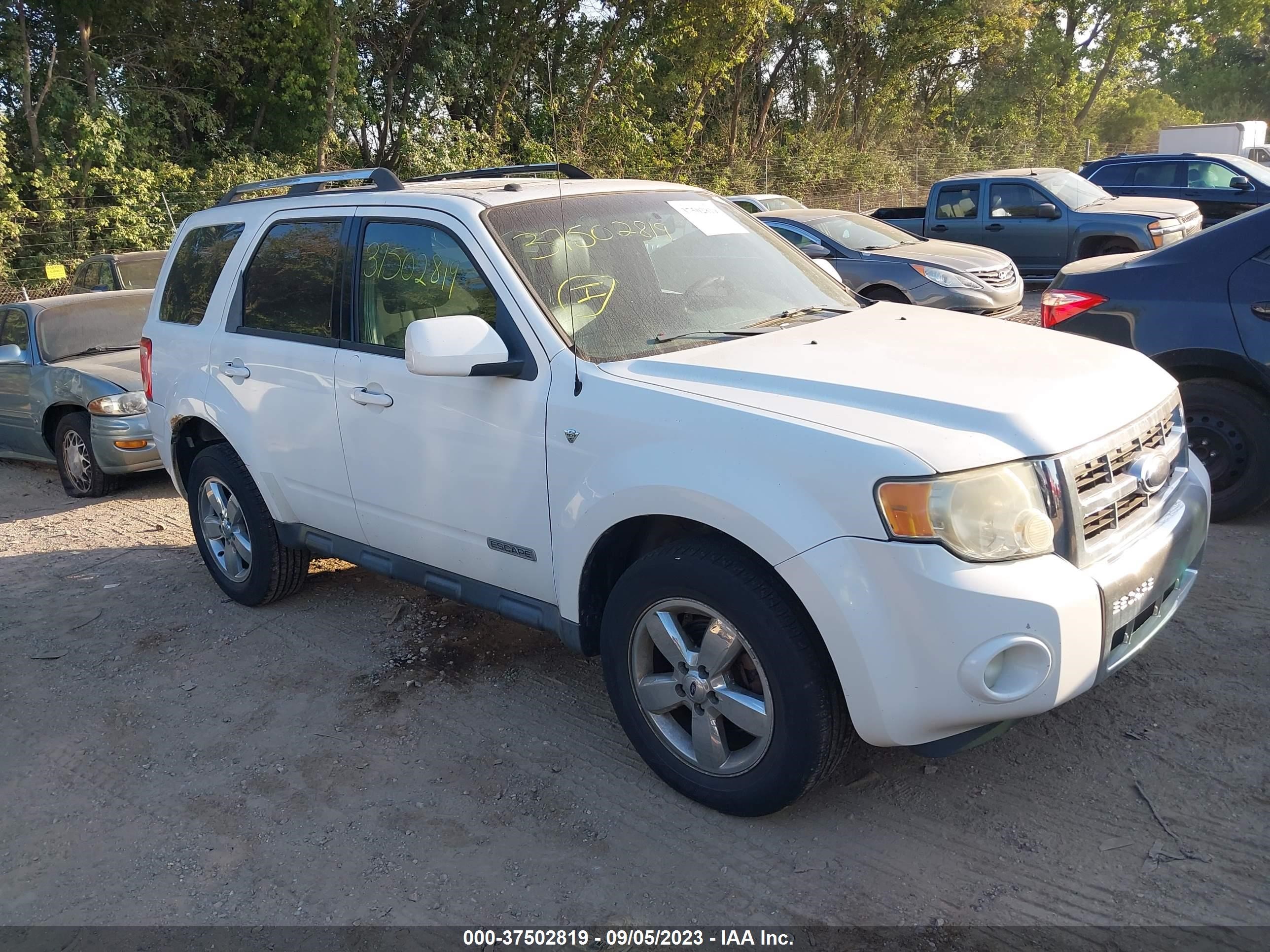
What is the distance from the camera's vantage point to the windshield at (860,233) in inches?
434

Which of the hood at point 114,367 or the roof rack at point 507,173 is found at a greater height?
the roof rack at point 507,173

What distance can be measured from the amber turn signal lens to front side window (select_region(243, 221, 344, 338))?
2.63 meters

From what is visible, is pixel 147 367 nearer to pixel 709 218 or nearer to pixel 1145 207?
pixel 709 218

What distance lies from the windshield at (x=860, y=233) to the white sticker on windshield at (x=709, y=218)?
6.83 meters

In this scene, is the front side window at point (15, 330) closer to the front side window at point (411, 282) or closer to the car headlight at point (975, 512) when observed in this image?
the front side window at point (411, 282)

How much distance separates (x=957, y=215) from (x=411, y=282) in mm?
12150

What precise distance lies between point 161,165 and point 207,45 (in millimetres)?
2282

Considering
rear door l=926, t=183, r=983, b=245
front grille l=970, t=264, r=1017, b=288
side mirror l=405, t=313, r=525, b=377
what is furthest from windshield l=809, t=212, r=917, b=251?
side mirror l=405, t=313, r=525, b=377

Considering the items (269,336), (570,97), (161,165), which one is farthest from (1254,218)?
(570,97)

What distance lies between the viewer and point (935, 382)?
9.84ft

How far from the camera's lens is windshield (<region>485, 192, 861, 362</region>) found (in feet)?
11.7

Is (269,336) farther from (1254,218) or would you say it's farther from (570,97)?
(570,97)

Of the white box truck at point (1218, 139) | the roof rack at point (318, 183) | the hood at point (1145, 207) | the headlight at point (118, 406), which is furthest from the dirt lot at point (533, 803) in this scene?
the white box truck at point (1218, 139)

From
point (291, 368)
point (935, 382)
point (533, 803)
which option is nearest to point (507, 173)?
point (291, 368)
